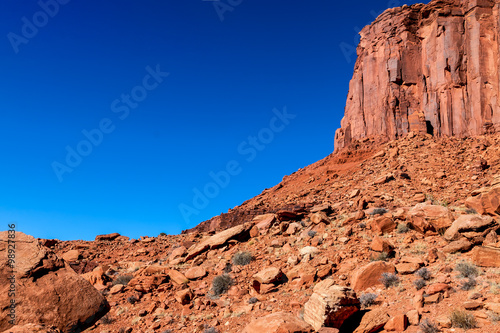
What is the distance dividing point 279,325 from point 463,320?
13.4ft

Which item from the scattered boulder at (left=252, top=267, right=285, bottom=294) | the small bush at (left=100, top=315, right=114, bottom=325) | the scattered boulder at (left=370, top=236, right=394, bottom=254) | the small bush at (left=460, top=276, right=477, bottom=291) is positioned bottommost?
the small bush at (left=100, top=315, right=114, bottom=325)

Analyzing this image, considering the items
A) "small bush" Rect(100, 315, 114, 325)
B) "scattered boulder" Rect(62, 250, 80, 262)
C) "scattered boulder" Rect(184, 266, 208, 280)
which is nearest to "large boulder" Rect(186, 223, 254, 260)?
"scattered boulder" Rect(184, 266, 208, 280)

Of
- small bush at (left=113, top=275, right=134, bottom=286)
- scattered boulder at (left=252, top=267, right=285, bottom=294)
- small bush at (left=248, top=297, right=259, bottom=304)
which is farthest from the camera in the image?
small bush at (left=113, top=275, right=134, bottom=286)

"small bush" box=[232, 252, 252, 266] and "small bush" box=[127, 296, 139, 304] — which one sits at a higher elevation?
"small bush" box=[232, 252, 252, 266]

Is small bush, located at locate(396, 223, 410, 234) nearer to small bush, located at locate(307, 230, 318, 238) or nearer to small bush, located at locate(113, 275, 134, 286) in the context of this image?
small bush, located at locate(307, 230, 318, 238)

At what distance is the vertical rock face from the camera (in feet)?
121

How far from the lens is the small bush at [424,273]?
33.9ft

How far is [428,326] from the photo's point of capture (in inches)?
307

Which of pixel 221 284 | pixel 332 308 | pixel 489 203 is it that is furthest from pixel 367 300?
pixel 489 203

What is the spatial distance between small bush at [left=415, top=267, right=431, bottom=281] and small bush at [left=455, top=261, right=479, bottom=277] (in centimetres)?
80

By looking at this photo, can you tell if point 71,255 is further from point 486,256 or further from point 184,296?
point 486,256

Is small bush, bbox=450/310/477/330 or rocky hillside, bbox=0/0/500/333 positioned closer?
small bush, bbox=450/310/477/330

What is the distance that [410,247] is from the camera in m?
13.0

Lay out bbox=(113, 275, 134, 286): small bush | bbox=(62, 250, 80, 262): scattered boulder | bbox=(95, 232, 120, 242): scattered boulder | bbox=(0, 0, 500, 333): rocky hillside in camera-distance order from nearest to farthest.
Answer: bbox=(0, 0, 500, 333): rocky hillside → bbox=(113, 275, 134, 286): small bush → bbox=(62, 250, 80, 262): scattered boulder → bbox=(95, 232, 120, 242): scattered boulder
